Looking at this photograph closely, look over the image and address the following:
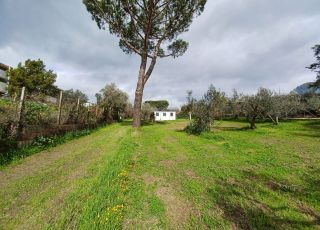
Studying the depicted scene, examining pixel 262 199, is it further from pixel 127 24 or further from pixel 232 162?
pixel 127 24

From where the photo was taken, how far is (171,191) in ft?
12.8

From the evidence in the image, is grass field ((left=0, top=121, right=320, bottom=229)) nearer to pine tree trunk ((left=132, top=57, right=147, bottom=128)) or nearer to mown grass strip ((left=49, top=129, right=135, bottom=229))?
mown grass strip ((left=49, top=129, right=135, bottom=229))

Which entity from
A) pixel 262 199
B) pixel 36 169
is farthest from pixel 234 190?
pixel 36 169

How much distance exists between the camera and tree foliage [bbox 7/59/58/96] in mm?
30188

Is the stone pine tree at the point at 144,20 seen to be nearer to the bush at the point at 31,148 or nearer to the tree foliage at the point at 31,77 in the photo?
the bush at the point at 31,148

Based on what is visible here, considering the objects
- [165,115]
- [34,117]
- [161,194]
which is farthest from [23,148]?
[165,115]

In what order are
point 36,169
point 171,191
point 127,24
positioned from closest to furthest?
1. point 171,191
2. point 36,169
3. point 127,24

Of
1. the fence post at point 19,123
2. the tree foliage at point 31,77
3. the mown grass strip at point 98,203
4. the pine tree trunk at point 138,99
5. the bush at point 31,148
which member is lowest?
the mown grass strip at point 98,203

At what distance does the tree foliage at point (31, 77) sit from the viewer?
30.2 meters

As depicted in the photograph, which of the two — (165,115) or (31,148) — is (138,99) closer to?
(31,148)

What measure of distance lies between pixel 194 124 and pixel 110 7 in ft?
39.4

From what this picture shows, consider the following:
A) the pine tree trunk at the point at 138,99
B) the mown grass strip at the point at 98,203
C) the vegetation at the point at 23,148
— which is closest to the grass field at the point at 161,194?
the mown grass strip at the point at 98,203

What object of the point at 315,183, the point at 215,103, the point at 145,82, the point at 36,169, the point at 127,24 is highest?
the point at 127,24

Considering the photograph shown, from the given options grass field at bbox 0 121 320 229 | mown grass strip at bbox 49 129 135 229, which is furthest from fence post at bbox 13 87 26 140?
mown grass strip at bbox 49 129 135 229
